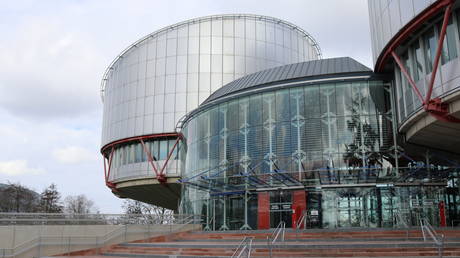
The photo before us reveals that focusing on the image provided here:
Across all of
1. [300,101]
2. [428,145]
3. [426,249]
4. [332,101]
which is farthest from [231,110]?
[426,249]

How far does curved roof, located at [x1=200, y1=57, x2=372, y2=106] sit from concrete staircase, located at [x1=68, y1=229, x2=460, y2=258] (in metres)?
9.51

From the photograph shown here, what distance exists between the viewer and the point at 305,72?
2912cm

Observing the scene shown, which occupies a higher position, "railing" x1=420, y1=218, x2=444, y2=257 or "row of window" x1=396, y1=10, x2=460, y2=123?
"row of window" x1=396, y1=10, x2=460, y2=123

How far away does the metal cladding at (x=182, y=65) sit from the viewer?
45.2 meters

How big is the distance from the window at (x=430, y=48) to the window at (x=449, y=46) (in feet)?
2.77

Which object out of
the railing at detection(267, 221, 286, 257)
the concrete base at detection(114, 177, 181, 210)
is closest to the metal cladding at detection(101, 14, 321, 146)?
the concrete base at detection(114, 177, 181, 210)

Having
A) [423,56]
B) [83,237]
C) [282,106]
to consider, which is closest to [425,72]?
[423,56]

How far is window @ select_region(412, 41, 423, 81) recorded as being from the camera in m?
22.0

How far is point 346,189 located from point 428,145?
4831mm

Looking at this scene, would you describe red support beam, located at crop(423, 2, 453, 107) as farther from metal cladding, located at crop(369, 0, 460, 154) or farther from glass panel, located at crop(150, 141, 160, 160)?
glass panel, located at crop(150, 141, 160, 160)

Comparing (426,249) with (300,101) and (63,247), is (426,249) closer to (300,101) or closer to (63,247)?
(300,101)

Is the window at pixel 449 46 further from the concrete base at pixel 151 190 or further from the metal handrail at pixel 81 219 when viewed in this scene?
the concrete base at pixel 151 190

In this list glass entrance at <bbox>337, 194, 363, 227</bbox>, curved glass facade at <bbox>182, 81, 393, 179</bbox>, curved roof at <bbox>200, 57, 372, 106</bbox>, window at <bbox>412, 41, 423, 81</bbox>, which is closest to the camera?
window at <bbox>412, 41, 423, 81</bbox>

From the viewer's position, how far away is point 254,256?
58.6 ft
